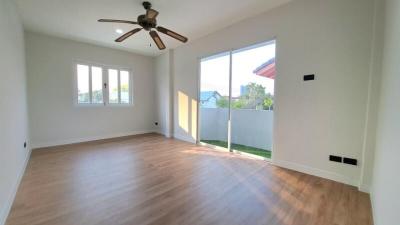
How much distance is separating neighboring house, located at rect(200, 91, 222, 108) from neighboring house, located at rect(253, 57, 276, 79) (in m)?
1.16

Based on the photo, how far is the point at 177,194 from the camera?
2195 mm

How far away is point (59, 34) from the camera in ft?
13.9

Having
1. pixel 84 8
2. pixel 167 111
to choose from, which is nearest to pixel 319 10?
pixel 84 8

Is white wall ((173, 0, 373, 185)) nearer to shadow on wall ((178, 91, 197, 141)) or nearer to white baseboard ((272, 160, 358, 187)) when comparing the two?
white baseboard ((272, 160, 358, 187))

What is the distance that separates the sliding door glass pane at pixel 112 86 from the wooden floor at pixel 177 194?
240 centimetres

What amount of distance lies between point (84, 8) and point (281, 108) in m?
3.82

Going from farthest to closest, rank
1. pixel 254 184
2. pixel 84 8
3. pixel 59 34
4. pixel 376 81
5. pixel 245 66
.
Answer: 1. pixel 59 34
2. pixel 245 66
3. pixel 84 8
4. pixel 254 184
5. pixel 376 81

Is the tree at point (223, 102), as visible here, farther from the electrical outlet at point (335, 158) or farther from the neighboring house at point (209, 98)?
the electrical outlet at point (335, 158)

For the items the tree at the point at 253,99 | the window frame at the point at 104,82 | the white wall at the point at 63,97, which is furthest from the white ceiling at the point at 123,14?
the tree at the point at 253,99

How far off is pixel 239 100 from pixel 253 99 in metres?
0.35

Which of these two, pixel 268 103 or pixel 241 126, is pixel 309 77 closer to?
pixel 268 103

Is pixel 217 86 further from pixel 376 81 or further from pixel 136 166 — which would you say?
pixel 376 81

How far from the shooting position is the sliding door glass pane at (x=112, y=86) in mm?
5384

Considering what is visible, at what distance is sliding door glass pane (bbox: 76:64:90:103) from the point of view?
4.85 m
